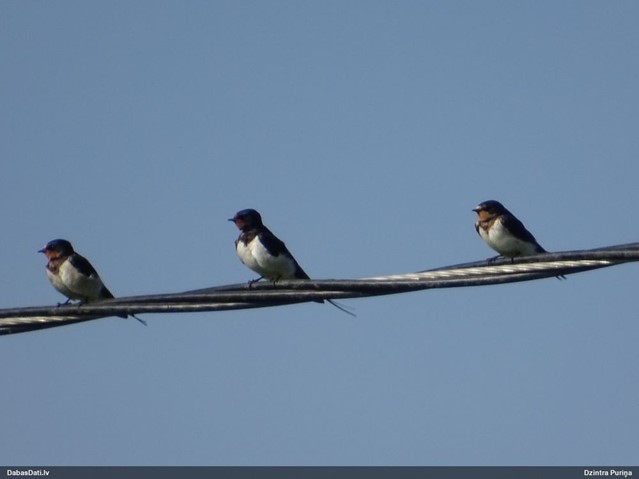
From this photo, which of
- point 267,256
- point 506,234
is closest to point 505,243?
point 506,234

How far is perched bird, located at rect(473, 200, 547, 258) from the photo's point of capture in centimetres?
1096

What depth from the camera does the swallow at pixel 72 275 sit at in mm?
11055

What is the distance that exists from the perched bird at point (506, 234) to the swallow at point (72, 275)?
3.07m

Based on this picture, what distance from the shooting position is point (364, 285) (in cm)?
725

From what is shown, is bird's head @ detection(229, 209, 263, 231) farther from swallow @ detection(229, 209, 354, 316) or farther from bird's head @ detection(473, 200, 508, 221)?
bird's head @ detection(473, 200, 508, 221)

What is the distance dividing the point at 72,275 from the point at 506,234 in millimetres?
3422

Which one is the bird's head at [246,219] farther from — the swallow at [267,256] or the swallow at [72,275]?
the swallow at [72,275]

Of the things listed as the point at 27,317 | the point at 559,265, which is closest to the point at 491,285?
the point at 559,265

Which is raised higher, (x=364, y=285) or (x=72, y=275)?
(x=72, y=275)

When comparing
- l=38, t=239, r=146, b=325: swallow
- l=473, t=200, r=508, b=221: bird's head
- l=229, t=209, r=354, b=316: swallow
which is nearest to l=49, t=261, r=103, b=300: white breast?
l=38, t=239, r=146, b=325: swallow

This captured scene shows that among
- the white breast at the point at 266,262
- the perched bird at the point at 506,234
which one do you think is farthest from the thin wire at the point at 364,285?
the perched bird at the point at 506,234

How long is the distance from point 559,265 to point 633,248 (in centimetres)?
46

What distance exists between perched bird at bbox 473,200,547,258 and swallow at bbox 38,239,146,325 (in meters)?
3.07

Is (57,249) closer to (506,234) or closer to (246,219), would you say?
(246,219)
